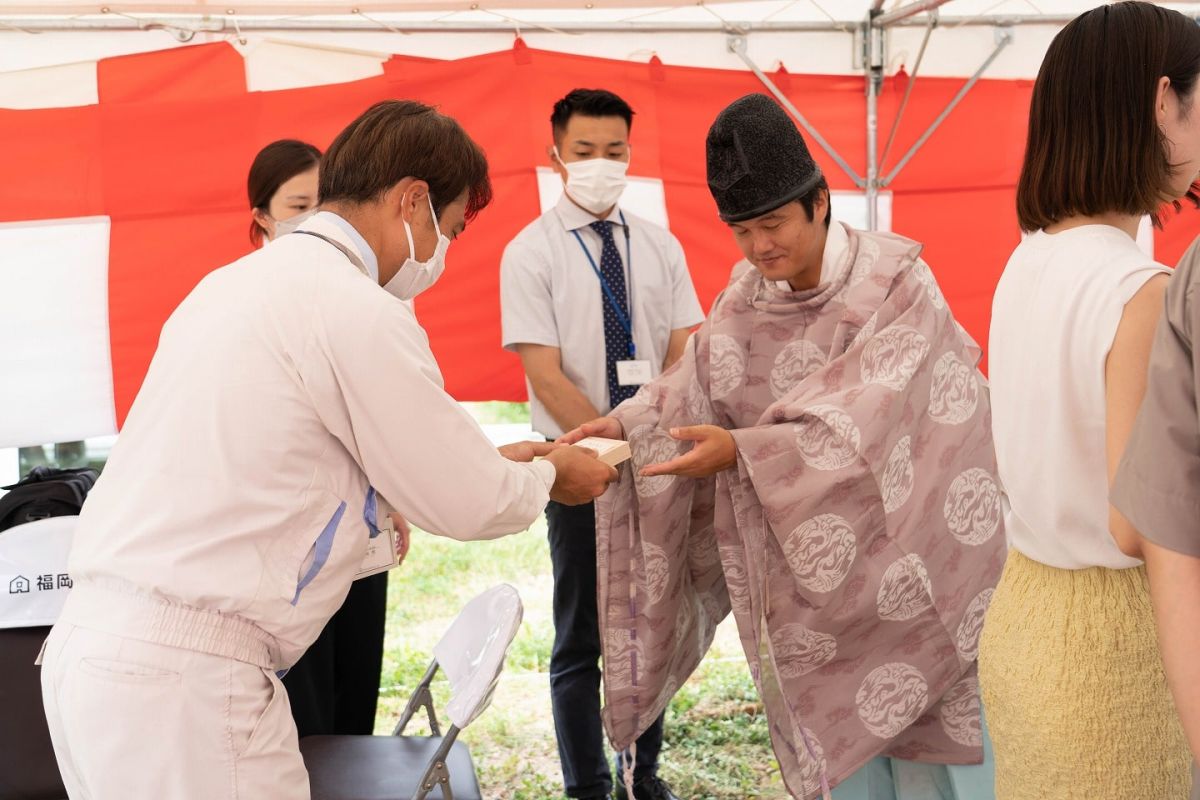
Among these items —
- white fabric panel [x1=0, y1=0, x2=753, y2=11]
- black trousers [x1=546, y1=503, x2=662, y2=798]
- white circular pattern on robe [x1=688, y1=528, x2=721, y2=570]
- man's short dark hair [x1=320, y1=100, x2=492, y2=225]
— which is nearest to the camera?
man's short dark hair [x1=320, y1=100, x2=492, y2=225]

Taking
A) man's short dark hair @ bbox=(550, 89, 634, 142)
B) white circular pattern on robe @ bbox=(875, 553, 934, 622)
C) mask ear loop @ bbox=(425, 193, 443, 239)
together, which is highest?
man's short dark hair @ bbox=(550, 89, 634, 142)

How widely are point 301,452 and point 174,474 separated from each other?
0.17 m

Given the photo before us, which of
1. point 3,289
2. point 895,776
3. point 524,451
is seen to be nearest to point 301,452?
point 524,451

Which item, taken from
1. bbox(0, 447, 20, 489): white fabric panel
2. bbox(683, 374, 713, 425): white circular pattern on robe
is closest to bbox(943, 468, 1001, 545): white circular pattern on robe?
bbox(683, 374, 713, 425): white circular pattern on robe

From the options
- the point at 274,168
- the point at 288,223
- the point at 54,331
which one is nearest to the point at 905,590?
the point at 288,223

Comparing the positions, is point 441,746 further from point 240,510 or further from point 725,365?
point 725,365

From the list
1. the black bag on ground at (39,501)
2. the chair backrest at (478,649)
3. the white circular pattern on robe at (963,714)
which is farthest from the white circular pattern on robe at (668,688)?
the black bag on ground at (39,501)

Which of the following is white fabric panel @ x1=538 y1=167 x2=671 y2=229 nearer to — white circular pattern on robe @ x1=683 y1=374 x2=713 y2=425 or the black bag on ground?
white circular pattern on robe @ x1=683 y1=374 x2=713 y2=425

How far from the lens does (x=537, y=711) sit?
153 inches

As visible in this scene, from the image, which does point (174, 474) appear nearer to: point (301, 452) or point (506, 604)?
point (301, 452)

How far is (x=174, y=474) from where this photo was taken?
1.47 m

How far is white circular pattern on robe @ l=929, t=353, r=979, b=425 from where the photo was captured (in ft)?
6.46

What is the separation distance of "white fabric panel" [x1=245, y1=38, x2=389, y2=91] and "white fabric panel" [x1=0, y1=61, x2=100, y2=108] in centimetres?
46

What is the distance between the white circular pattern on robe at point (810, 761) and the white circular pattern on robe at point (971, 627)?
0.31m
